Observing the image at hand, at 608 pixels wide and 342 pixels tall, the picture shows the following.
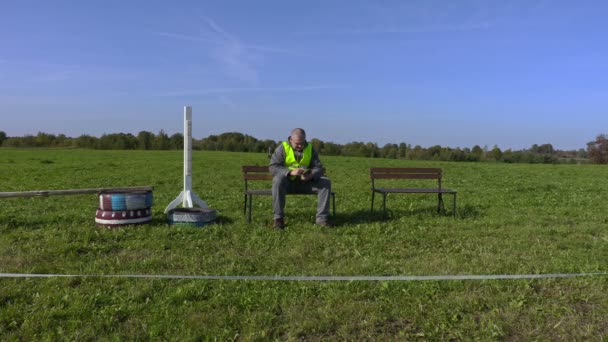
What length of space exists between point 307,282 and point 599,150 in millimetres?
60921

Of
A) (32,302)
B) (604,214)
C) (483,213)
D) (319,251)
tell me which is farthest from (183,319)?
(604,214)

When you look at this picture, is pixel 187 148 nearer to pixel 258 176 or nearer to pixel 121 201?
pixel 258 176

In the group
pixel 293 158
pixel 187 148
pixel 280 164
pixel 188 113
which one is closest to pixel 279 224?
pixel 280 164

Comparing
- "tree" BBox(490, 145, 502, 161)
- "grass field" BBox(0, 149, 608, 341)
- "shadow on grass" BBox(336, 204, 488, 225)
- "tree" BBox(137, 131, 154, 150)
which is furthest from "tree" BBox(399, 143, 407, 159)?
"grass field" BBox(0, 149, 608, 341)

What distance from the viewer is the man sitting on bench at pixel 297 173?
708cm

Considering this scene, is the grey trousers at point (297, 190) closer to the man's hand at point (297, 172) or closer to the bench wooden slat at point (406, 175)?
the man's hand at point (297, 172)

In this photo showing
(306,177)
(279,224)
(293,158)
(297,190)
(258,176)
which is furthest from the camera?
(258,176)

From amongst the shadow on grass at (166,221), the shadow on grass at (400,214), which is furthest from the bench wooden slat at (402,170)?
the shadow on grass at (166,221)

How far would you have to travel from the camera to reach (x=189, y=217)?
266 inches

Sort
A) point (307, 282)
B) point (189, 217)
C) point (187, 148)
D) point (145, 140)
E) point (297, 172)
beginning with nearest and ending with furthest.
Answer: point (307, 282), point (189, 217), point (297, 172), point (187, 148), point (145, 140)

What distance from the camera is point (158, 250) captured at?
5.55 m

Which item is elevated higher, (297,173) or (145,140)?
(145,140)

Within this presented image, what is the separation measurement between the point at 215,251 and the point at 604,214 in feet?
24.0

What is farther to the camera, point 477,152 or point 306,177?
point 477,152
